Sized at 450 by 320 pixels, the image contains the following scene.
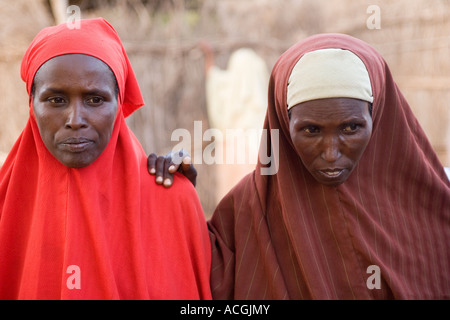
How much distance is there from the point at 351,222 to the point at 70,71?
1.46 metres

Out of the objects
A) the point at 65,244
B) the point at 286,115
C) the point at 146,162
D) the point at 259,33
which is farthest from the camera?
the point at 259,33

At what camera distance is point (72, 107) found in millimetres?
2375

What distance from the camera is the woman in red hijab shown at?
2.38 meters

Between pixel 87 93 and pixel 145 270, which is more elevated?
pixel 87 93

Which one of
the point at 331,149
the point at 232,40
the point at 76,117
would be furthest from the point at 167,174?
the point at 232,40

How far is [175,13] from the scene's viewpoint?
7.21 meters

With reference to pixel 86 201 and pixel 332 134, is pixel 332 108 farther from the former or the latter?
pixel 86 201

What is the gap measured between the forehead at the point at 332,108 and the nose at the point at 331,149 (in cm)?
10

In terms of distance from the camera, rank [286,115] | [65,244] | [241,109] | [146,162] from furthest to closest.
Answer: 1. [241,109]
2. [146,162]
3. [286,115]
4. [65,244]

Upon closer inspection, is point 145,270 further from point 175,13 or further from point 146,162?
point 175,13
